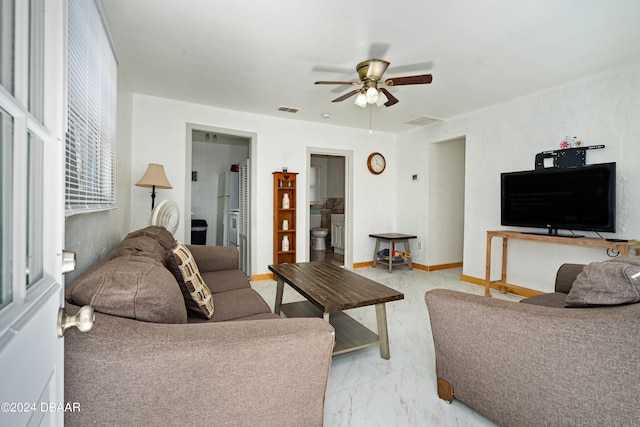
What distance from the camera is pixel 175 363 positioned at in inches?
35.2

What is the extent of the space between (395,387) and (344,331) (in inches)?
21.5

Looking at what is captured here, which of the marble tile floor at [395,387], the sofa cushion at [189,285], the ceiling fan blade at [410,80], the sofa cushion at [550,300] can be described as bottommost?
the marble tile floor at [395,387]

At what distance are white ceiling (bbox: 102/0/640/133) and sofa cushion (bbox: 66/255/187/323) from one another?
1831 mm

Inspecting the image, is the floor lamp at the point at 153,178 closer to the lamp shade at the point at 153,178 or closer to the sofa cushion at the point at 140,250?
the lamp shade at the point at 153,178

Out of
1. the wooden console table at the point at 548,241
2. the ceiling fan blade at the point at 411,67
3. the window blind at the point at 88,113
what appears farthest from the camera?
the ceiling fan blade at the point at 411,67

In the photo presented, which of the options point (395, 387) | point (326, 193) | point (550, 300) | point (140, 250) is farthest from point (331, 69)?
point (326, 193)

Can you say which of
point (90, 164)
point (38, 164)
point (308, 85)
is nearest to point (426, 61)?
point (308, 85)

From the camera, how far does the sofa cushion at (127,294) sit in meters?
0.97

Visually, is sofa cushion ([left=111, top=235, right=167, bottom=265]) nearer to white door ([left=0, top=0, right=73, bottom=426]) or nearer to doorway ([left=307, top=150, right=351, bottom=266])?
white door ([left=0, top=0, right=73, bottom=426])

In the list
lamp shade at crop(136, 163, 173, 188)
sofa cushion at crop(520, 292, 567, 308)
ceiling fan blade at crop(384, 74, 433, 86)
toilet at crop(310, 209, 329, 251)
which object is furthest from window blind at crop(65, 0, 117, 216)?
toilet at crop(310, 209, 329, 251)

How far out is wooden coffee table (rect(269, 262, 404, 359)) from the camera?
6.23ft

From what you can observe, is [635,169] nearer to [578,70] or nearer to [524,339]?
[578,70]

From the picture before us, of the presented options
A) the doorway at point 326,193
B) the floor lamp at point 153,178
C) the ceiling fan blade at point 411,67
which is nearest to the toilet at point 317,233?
the doorway at point 326,193

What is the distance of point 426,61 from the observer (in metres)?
2.70
